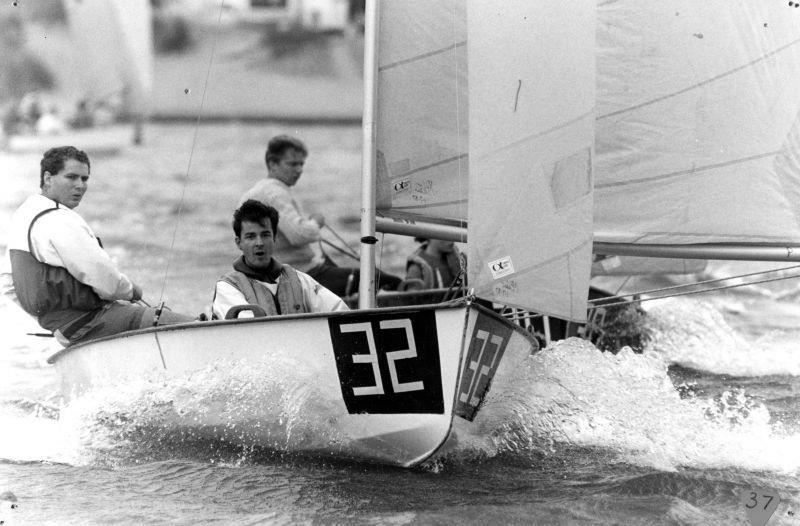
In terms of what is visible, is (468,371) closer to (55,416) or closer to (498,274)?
(498,274)

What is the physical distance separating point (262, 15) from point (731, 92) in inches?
1101

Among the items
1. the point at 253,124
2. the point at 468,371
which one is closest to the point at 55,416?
the point at 468,371

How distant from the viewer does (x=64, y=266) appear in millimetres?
5070

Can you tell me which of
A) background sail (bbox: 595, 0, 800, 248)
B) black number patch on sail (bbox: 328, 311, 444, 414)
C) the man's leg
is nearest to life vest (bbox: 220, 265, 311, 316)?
the man's leg

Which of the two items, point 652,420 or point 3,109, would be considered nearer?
point 652,420

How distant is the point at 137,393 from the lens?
16.3 feet

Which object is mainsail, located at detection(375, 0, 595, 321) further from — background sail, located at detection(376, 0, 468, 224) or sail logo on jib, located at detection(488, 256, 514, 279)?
background sail, located at detection(376, 0, 468, 224)

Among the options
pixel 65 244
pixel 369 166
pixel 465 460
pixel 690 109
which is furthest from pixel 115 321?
pixel 690 109

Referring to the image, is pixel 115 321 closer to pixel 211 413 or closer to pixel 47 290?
pixel 47 290

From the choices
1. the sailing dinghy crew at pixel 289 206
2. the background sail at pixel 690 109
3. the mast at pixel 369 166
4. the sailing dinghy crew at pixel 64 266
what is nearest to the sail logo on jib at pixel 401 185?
the mast at pixel 369 166

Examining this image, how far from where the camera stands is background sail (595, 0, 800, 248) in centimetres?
578

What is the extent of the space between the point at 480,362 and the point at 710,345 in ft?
13.5

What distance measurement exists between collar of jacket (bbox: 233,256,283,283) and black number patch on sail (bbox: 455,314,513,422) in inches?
39.1

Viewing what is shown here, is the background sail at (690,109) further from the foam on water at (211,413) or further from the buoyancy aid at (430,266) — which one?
the foam on water at (211,413)
